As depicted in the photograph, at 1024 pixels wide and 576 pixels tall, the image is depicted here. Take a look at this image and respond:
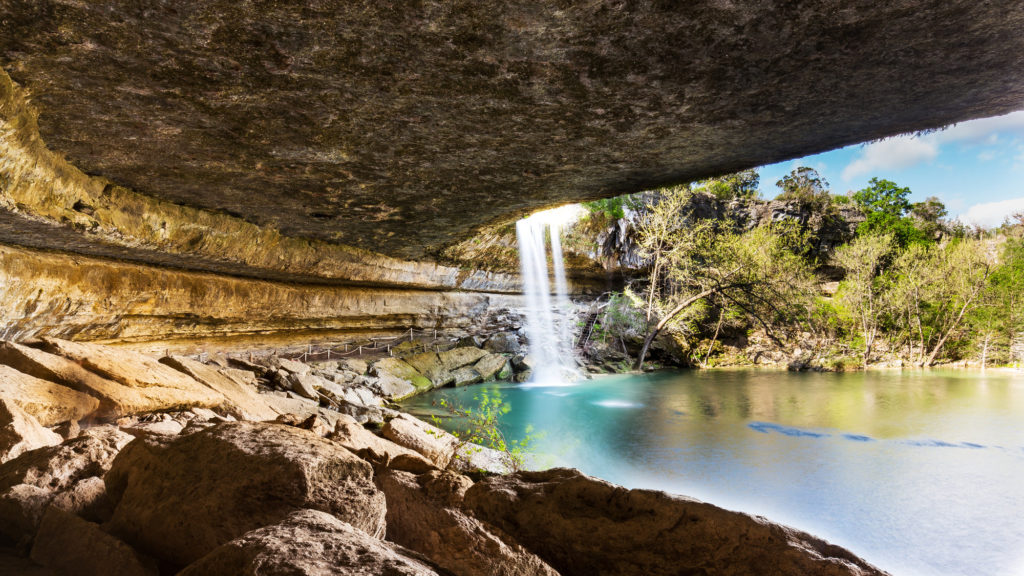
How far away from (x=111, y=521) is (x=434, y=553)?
1.42 meters

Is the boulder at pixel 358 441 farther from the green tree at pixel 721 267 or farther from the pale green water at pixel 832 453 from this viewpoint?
the green tree at pixel 721 267

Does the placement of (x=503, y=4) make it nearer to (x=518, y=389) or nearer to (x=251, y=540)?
(x=251, y=540)

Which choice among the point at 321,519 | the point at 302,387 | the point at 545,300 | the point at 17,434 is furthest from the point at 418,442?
the point at 545,300

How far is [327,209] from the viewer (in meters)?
6.18

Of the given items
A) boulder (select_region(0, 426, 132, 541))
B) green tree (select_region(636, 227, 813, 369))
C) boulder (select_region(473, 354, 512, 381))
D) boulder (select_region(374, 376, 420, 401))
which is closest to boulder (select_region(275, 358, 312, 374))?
boulder (select_region(374, 376, 420, 401))

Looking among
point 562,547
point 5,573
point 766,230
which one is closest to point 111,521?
point 5,573

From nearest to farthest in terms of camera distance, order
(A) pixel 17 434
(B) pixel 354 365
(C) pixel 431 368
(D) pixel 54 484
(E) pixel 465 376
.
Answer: (D) pixel 54 484, (A) pixel 17 434, (B) pixel 354 365, (C) pixel 431 368, (E) pixel 465 376

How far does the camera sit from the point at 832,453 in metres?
9.13

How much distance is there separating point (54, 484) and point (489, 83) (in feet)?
10.3

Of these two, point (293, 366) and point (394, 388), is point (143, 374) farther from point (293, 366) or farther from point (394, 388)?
point (394, 388)

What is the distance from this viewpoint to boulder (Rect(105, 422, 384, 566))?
179 cm

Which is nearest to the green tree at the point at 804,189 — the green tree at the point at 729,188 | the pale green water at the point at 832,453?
the green tree at the point at 729,188

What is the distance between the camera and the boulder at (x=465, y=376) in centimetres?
1560

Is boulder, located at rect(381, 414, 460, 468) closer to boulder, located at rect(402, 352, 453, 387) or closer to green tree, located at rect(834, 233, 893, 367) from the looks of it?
boulder, located at rect(402, 352, 453, 387)
